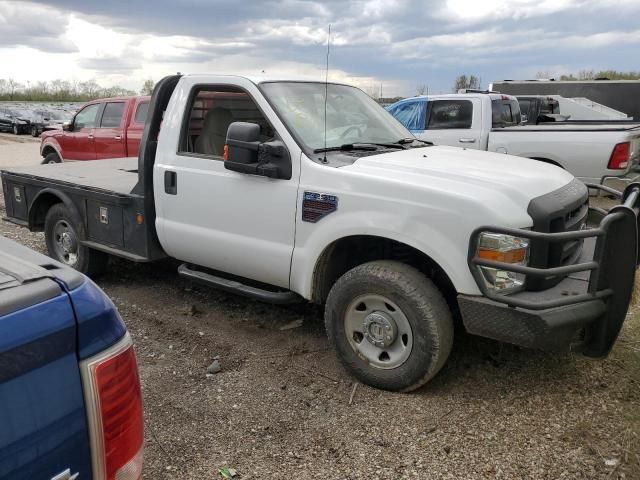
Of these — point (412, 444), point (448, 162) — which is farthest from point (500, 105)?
point (412, 444)

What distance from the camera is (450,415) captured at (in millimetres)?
3326

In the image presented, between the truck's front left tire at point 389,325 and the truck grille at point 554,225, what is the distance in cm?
59

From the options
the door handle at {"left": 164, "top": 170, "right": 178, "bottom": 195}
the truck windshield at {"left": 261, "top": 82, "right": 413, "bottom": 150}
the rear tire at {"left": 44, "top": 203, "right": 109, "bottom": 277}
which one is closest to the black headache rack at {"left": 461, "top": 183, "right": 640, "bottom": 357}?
the truck windshield at {"left": 261, "top": 82, "right": 413, "bottom": 150}

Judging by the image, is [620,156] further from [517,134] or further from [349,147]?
[349,147]

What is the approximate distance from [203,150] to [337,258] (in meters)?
1.49

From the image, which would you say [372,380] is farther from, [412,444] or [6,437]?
[6,437]

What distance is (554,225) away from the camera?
329 cm

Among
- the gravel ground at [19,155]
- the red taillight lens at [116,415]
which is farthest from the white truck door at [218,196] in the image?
the gravel ground at [19,155]

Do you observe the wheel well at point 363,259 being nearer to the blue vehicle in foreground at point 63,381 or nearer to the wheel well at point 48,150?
the blue vehicle in foreground at point 63,381

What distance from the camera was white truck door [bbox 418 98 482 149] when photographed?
9.52 metres

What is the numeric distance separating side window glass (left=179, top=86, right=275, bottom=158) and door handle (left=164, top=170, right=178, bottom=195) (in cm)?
20

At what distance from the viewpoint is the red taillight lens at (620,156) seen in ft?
26.5

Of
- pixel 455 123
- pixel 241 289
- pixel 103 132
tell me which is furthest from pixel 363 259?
pixel 103 132

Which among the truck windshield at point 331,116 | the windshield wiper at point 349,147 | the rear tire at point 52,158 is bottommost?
the rear tire at point 52,158
